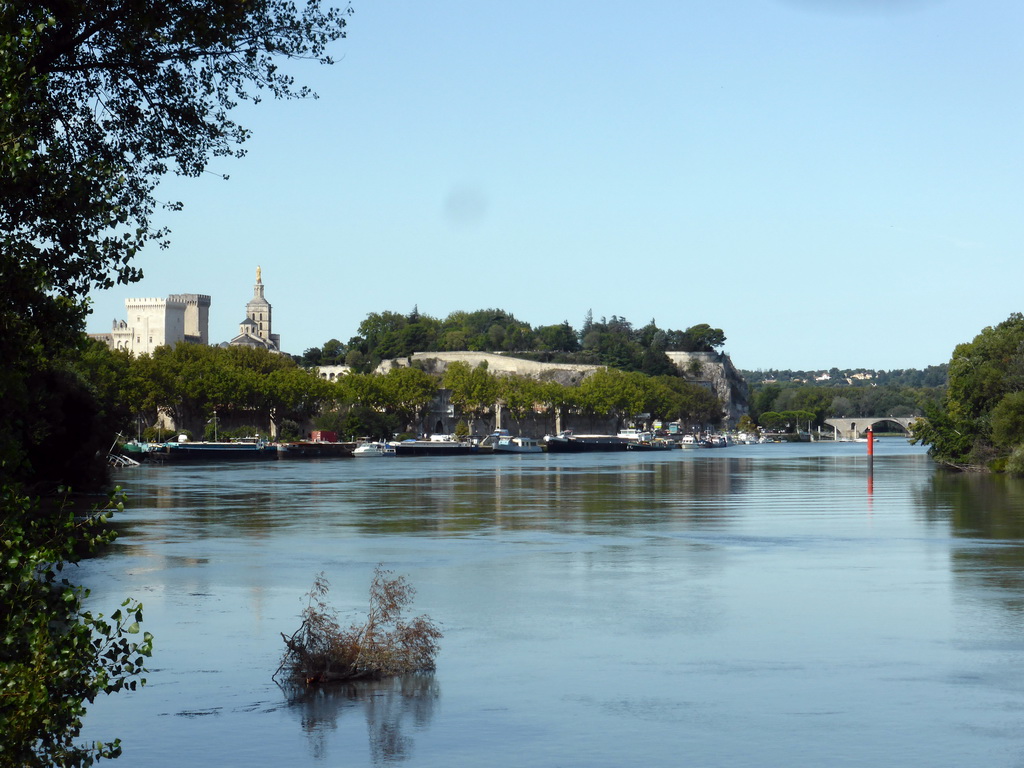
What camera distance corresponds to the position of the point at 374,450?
130125 millimetres

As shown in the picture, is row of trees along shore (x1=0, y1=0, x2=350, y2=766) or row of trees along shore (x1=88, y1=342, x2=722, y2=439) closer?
row of trees along shore (x1=0, y1=0, x2=350, y2=766)

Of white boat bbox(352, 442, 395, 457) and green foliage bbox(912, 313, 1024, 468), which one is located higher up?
green foliage bbox(912, 313, 1024, 468)

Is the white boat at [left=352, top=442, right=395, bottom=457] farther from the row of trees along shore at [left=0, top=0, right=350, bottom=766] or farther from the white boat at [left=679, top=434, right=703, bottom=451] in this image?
the row of trees along shore at [left=0, top=0, right=350, bottom=766]

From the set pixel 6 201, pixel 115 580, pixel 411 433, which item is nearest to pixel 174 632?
pixel 115 580

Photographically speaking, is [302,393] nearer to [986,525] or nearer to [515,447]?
[515,447]

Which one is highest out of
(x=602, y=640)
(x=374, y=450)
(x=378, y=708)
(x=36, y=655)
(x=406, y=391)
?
(x=406, y=391)

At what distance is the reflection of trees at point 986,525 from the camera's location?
24.4m

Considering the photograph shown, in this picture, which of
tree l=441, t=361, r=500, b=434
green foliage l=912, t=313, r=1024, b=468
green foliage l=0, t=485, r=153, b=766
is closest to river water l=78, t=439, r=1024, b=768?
green foliage l=0, t=485, r=153, b=766

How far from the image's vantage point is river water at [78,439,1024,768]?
13086mm

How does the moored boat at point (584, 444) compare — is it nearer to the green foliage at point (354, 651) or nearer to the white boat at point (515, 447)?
the white boat at point (515, 447)

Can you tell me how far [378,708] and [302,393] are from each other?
12527cm

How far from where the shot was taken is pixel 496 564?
91.7 feet

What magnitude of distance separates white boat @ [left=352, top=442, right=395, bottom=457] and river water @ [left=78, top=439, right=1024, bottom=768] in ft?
283

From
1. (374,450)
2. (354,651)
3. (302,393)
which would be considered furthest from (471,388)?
(354,651)
